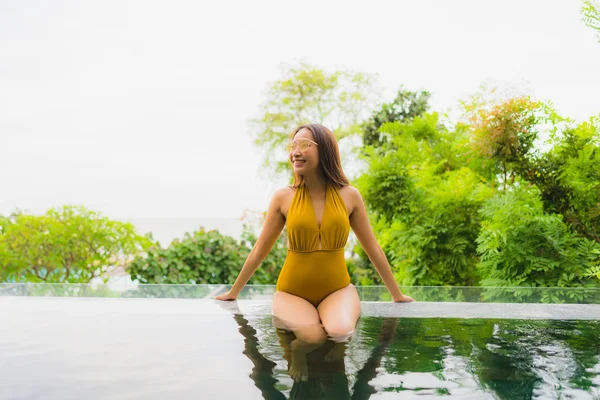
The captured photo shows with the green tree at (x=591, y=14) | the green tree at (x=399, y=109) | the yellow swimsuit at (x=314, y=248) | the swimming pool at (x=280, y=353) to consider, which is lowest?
the swimming pool at (x=280, y=353)

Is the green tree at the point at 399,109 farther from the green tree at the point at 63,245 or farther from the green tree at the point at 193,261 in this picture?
the green tree at the point at 63,245

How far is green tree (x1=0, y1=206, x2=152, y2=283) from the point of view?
24.4ft

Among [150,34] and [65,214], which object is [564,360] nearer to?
[65,214]

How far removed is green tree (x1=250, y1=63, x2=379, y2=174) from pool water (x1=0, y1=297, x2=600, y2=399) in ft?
42.6

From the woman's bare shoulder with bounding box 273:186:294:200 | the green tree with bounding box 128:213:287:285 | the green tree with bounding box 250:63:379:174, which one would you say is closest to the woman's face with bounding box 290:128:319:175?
the woman's bare shoulder with bounding box 273:186:294:200

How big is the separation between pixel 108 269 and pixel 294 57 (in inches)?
411

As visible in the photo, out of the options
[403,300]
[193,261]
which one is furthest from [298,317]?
[193,261]

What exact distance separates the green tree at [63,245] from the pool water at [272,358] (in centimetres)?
429

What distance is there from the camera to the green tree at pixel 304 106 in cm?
1605

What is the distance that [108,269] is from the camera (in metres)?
7.80

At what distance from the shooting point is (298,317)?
283 centimetres

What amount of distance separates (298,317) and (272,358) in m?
0.51

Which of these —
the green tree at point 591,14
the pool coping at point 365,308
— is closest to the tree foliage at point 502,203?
the green tree at point 591,14

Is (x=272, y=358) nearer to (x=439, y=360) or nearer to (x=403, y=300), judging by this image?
(x=439, y=360)
